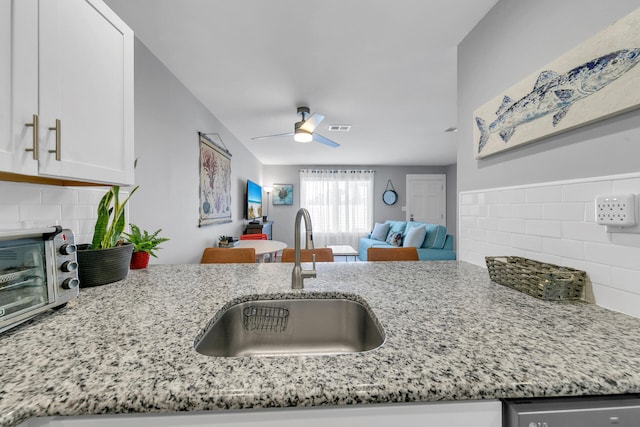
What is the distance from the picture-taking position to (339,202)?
6.88 meters

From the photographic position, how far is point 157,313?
32.0 inches

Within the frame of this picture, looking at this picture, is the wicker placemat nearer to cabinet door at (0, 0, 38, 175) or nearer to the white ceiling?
the white ceiling

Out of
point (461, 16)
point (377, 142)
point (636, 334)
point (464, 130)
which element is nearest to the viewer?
point (636, 334)

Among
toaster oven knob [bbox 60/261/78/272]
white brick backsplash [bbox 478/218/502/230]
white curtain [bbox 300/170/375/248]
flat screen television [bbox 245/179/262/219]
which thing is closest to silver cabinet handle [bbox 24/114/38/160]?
toaster oven knob [bbox 60/261/78/272]

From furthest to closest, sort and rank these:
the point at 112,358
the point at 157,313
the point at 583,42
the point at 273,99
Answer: the point at 273,99 < the point at 583,42 < the point at 157,313 < the point at 112,358

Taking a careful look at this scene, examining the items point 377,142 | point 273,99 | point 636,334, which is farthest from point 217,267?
point 377,142

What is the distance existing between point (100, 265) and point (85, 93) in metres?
0.65

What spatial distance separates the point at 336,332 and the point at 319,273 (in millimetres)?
348

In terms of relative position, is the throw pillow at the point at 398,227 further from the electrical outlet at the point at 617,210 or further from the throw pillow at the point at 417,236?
the electrical outlet at the point at 617,210

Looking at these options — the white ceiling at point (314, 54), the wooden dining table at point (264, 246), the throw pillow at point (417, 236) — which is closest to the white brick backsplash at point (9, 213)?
the white ceiling at point (314, 54)

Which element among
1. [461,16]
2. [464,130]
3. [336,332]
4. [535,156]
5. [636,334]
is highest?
[461,16]

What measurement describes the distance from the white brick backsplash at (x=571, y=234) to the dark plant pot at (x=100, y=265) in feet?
5.76

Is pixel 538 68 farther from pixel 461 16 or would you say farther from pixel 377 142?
pixel 377 142

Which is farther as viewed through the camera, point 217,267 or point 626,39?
point 217,267
